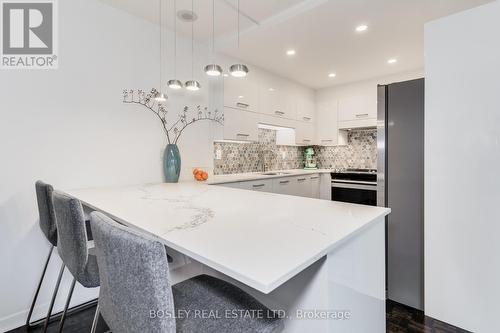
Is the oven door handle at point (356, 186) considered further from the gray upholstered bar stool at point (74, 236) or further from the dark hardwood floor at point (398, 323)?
the gray upholstered bar stool at point (74, 236)

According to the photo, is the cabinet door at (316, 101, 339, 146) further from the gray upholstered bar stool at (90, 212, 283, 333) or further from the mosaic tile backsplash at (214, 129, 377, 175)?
the gray upholstered bar stool at (90, 212, 283, 333)

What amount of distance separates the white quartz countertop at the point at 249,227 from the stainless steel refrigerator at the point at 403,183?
93 centimetres

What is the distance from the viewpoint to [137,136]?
7.91 ft

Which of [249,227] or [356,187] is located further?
[356,187]

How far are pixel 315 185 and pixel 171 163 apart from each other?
2.36 metres

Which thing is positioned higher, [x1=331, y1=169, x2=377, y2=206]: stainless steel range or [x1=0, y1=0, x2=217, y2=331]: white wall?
[x1=0, y1=0, x2=217, y2=331]: white wall

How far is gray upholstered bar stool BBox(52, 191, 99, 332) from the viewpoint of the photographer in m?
1.05

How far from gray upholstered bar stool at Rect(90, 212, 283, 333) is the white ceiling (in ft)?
7.16

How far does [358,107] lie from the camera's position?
4.01 metres

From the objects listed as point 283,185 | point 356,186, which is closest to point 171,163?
point 283,185

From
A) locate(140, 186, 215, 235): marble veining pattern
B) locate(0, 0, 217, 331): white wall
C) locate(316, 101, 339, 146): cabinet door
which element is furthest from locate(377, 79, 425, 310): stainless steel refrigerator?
locate(316, 101, 339, 146): cabinet door

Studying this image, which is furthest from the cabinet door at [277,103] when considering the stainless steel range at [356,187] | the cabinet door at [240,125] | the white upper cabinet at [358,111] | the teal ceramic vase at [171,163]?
the teal ceramic vase at [171,163]

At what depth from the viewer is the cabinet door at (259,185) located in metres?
2.94

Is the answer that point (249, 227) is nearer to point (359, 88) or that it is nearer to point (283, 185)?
point (283, 185)
